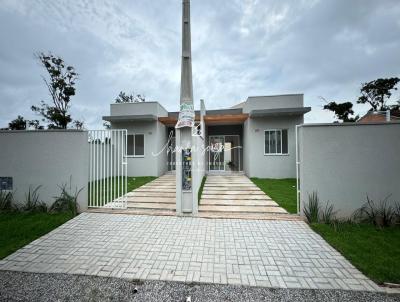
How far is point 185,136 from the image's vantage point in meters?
4.68

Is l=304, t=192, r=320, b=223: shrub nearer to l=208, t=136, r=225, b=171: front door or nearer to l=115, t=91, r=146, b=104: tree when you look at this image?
l=208, t=136, r=225, b=171: front door

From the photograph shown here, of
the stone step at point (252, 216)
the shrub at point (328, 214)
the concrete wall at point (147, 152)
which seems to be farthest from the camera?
the concrete wall at point (147, 152)

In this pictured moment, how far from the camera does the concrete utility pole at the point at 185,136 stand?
15.1ft

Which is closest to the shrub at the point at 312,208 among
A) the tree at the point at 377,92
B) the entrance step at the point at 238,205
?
the entrance step at the point at 238,205

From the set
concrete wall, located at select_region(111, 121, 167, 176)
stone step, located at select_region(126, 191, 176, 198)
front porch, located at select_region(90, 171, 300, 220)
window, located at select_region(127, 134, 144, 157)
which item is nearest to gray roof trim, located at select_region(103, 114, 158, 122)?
concrete wall, located at select_region(111, 121, 167, 176)

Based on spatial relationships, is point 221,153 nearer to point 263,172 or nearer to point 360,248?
point 263,172

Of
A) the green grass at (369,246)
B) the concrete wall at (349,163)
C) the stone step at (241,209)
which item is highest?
the concrete wall at (349,163)

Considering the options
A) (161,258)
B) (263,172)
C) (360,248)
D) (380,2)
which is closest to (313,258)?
(360,248)

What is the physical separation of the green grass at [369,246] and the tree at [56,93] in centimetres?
2026

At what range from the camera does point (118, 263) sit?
2.73m

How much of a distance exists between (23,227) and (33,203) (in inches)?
45.9

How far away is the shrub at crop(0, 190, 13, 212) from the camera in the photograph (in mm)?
4941

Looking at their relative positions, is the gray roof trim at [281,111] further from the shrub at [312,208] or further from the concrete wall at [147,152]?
the shrub at [312,208]

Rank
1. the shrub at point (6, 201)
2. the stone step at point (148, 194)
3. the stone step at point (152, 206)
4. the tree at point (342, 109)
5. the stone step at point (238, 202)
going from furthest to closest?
the tree at point (342, 109) → the stone step at point (148, 194) → the stone step at point (238, 202) → the stone step at point (152, 206) → the shrub at point (6, 201)
